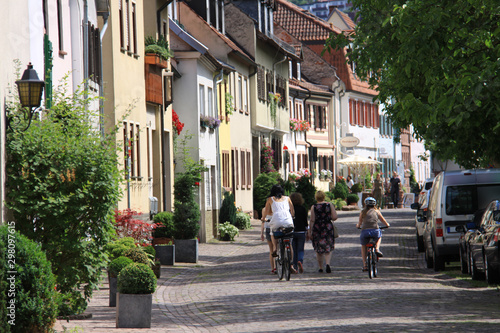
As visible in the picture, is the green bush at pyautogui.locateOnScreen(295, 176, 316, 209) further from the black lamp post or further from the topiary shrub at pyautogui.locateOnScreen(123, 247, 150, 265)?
the black lamp post

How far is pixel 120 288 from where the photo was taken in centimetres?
1190

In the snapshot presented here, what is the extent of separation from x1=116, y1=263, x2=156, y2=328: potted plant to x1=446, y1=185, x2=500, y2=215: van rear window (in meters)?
9.24

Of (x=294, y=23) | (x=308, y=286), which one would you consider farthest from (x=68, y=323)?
(x=294, y=23)

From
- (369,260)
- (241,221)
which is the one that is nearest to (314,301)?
(369,260)

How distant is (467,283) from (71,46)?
8.99m

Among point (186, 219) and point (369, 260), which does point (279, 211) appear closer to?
point (369, 260)

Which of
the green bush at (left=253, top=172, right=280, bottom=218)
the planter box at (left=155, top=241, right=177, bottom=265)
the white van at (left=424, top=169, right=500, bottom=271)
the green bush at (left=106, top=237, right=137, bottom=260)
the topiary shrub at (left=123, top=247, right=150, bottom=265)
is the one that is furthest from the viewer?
the green bush at (left=253, top=172, right=280, bottom=218)

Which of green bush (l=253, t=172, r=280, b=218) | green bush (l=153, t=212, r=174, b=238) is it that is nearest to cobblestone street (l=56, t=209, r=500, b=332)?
green bush (l=153, t=212, r=174, b=238)

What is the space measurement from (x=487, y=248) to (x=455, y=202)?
149 inches

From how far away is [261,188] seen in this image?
136 ft

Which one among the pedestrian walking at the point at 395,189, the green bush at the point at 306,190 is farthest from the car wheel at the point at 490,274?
the pedestrian walking at the point at 395,189

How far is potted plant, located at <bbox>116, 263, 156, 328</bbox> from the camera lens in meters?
11.8

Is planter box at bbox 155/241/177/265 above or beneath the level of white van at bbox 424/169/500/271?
beneath

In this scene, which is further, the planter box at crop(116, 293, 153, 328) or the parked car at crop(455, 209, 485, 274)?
the parked car at crop(455, 209, 485, 274)
